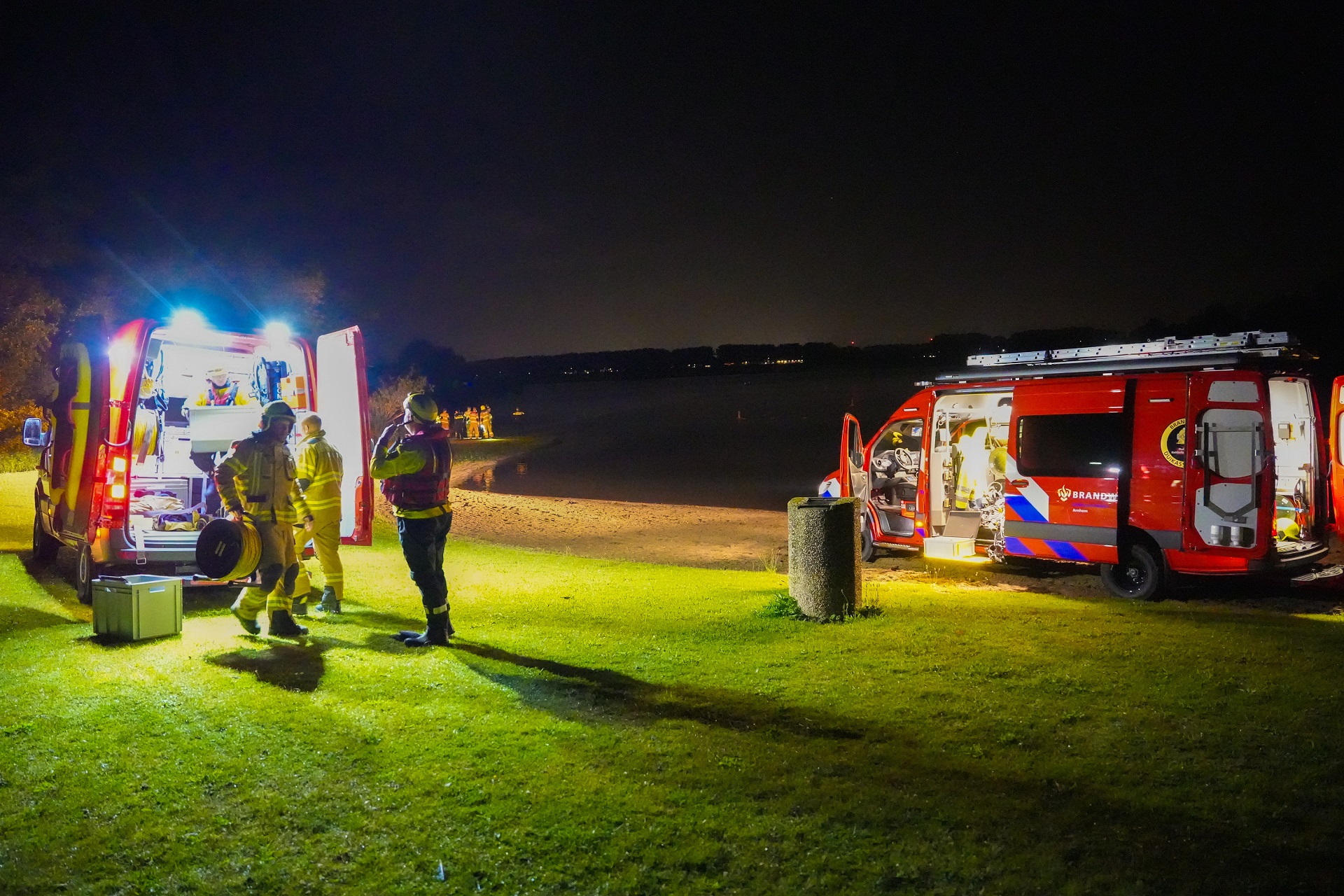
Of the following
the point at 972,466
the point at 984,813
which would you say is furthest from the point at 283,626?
the point at 972,466

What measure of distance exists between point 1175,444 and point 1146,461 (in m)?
0.33

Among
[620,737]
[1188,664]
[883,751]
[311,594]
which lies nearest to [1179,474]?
[1188,664]

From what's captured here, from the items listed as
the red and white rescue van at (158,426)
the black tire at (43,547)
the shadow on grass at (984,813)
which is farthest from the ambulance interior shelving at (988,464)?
the black tire at (43,547)

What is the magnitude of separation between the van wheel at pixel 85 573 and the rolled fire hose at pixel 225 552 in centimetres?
184

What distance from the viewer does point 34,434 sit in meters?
9.26

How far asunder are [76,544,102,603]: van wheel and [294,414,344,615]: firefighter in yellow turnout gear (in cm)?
175

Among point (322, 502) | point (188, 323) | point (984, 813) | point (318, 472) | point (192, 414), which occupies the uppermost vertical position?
point (188, 323)

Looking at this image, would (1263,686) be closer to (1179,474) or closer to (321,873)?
(1179,474)

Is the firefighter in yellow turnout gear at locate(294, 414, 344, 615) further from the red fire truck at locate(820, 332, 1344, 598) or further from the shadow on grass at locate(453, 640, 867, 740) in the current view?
the red fire truck at locate(820, 332, 1344, 598)

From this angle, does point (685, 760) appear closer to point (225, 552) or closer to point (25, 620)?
point (225, 552)

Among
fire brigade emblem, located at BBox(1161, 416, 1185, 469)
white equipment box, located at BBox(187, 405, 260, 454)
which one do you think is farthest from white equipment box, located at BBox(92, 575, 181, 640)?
fire brigade emblem, located at BBox(1161, 416, 1185, 469)

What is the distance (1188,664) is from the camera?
554 centimetres

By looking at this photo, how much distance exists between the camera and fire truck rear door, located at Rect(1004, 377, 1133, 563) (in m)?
9.28

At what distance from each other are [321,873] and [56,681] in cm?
319
